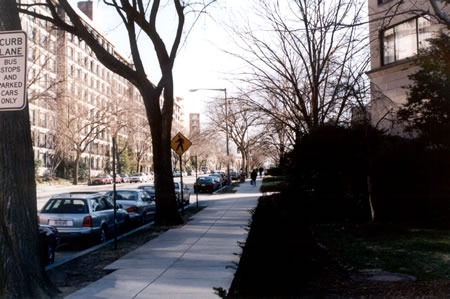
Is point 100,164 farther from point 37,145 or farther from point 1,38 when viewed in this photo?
point 1,38

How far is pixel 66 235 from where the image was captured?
1137 cm

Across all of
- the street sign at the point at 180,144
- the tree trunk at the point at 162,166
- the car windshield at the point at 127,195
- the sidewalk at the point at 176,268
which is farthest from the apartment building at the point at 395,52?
the sidewalk at the point at 176,268

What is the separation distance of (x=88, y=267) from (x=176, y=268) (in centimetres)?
181

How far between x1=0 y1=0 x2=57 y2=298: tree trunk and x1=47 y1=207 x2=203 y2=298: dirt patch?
58 centimetres

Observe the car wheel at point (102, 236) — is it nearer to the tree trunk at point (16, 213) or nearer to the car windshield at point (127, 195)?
the car windshield at point (127, 195)

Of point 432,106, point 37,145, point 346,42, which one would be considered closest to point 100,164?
point 37,145

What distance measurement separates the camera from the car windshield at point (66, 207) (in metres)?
11.9

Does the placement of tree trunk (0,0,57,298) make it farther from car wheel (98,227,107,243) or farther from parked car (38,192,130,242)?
car wheel (98,227,107,243)

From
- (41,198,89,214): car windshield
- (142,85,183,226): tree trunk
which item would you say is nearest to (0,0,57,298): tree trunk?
(41,198,89,214): car windshield

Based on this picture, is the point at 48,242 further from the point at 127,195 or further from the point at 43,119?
the point at 43,119

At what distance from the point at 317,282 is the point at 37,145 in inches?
2298

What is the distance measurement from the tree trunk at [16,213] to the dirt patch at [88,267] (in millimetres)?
580

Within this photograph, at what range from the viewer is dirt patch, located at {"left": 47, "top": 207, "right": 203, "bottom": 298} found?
7349 mm

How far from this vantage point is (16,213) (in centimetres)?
527
